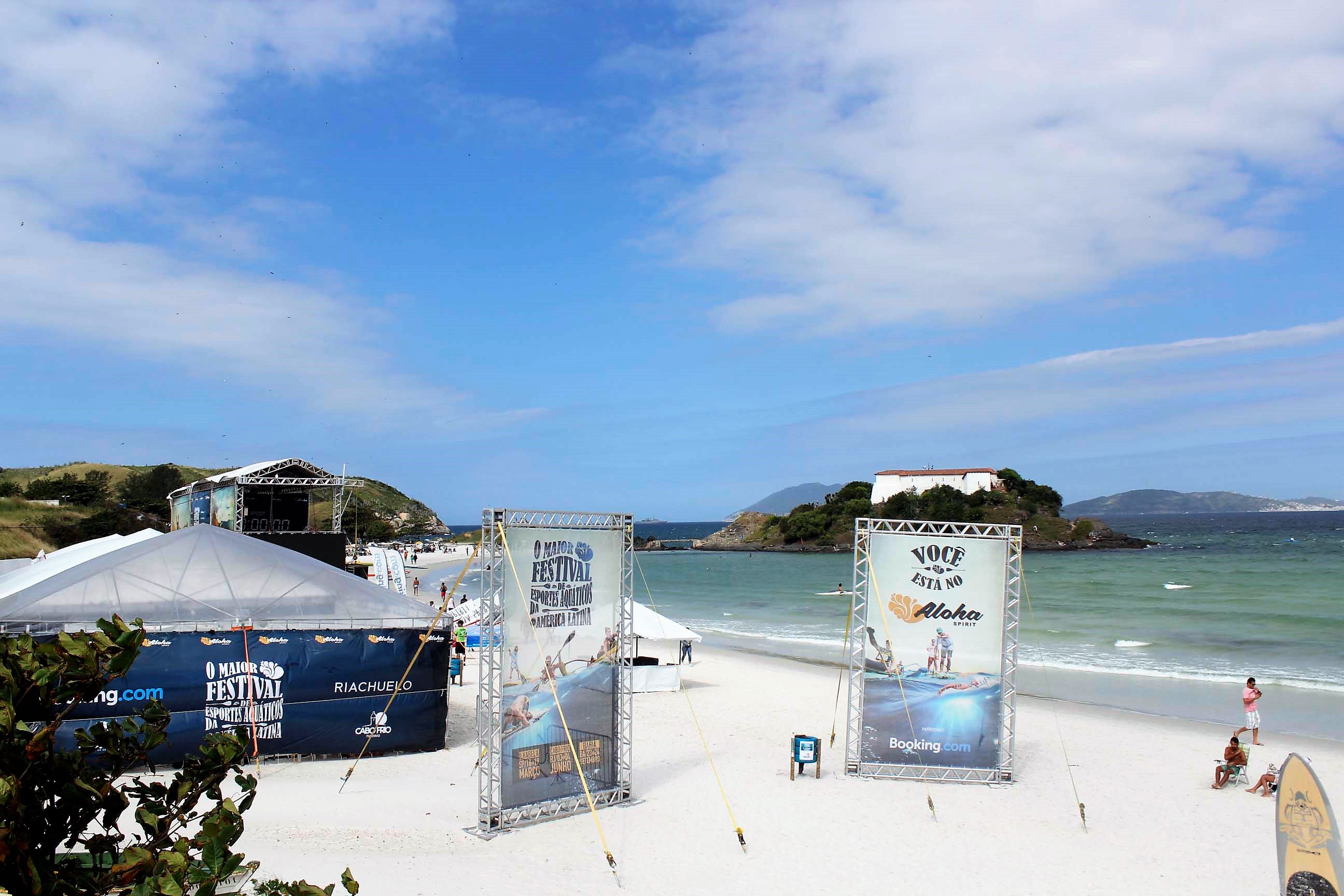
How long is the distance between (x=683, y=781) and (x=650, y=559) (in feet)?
319

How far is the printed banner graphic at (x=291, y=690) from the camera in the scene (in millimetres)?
13758

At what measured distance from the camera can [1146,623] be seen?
38500 mm

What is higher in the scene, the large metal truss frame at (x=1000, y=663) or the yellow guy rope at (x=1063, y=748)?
the large metal truss frame at (x=1000, y=663)

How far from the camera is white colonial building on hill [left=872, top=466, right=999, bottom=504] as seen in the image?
10644 cm

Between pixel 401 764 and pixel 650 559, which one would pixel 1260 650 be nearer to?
pixel 401 764

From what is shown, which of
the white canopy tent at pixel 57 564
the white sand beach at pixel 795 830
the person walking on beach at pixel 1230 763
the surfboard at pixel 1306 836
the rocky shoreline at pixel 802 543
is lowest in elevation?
the rocky shoreline at pixel 802 543

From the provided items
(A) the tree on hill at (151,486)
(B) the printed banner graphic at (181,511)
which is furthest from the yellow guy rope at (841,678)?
(A) the tree on hill at (151,486)

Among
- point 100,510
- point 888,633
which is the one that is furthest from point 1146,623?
point 100,510

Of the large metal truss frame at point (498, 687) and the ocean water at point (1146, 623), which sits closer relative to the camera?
the large metal truss frame at point (498, 687)

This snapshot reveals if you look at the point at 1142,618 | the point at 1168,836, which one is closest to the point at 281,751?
the point at 1168,836

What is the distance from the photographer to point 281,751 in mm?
14547

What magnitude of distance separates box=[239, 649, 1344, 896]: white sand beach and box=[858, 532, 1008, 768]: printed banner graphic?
623 millimetres

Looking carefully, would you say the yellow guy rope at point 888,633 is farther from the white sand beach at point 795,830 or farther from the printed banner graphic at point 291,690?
the printed banner graphic at point 291,690

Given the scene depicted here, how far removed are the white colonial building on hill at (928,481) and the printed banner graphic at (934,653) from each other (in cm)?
9498
